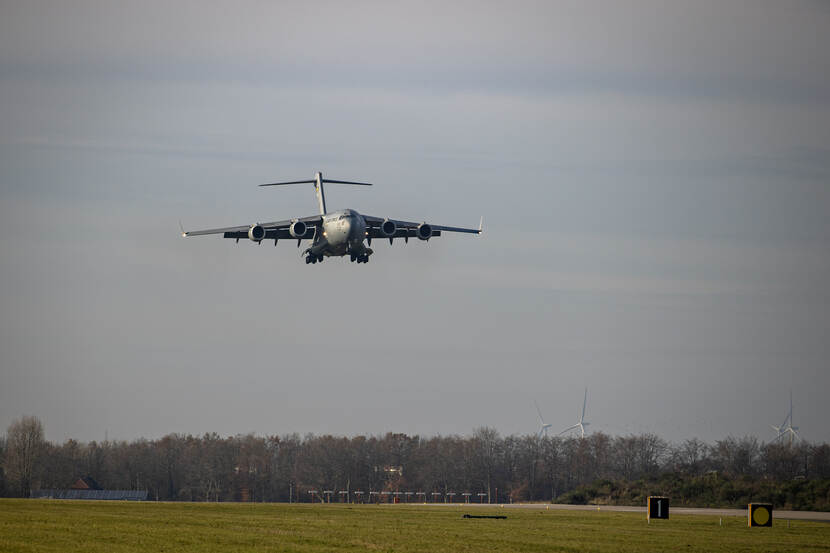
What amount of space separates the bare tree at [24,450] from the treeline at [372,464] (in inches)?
4.7

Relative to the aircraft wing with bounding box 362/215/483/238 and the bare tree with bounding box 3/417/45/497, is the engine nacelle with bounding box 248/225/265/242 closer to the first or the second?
the aircraft wing with bounding box 362/215/483/238

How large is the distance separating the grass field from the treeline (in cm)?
6183

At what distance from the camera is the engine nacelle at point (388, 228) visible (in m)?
67.7

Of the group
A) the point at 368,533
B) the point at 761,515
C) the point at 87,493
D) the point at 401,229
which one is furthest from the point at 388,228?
the point at 87,493

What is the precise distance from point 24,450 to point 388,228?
75262mm

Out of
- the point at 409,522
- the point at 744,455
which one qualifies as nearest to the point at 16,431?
the point at 744,455

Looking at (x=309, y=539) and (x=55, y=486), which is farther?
(x=55, y=486)

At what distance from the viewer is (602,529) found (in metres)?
43.6

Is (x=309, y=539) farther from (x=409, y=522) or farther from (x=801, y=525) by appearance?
(x=801, y=525)

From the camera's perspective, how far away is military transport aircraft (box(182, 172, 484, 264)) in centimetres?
6331

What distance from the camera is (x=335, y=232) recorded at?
6353 centimetres

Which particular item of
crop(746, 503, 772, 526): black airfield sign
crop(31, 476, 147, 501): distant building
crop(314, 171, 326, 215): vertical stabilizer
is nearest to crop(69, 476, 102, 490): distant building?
crop(31, 476, 147, 501): distant building

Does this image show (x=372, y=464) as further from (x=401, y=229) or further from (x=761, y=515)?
(x=761, y=515)

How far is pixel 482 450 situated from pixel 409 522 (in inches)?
3397
